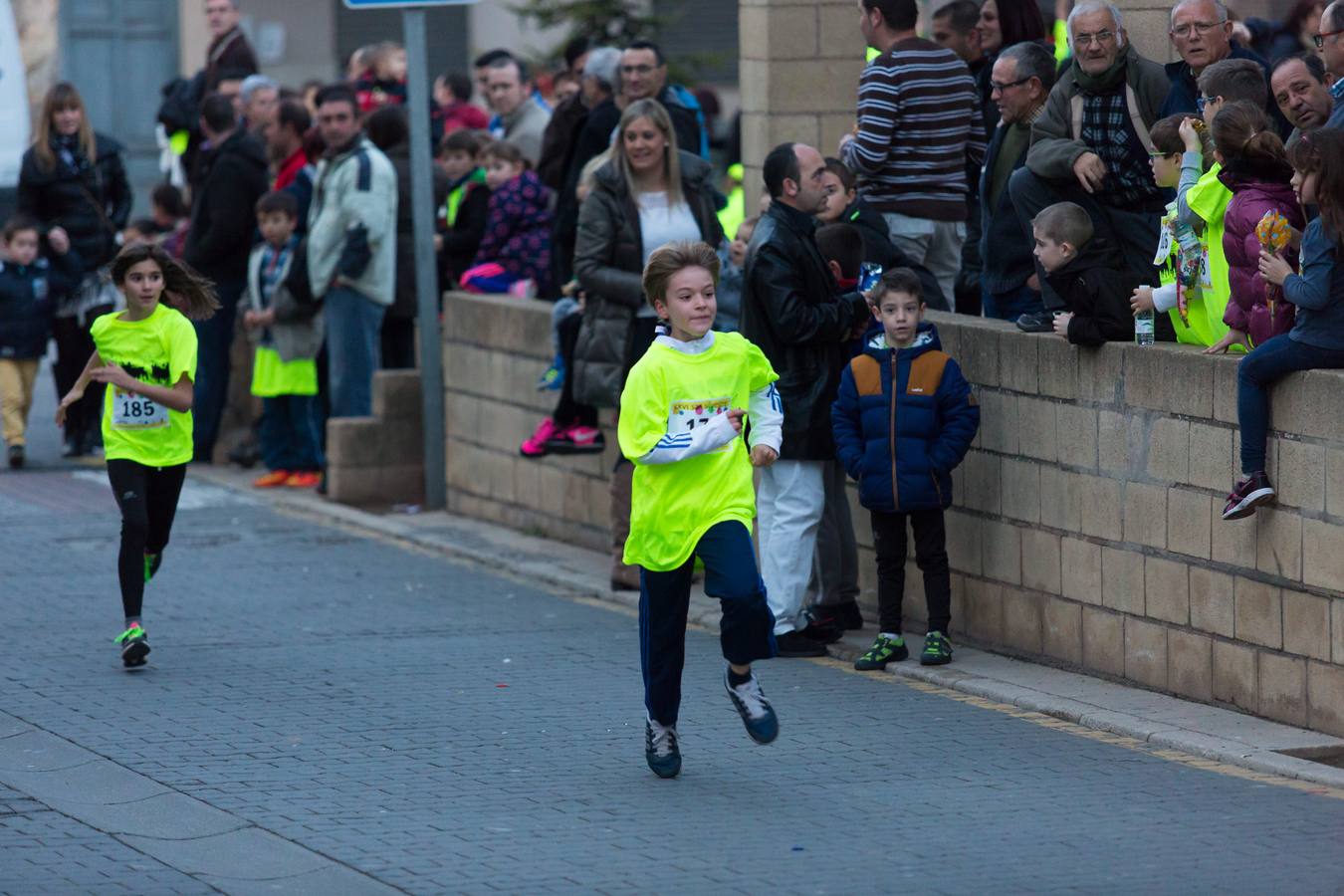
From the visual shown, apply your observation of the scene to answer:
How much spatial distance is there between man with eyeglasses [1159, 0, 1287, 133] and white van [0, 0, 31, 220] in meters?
12.6

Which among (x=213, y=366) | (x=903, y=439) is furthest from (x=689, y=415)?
(x=213, y=366)

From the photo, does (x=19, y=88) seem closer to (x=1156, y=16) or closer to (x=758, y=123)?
(x=758, y=123)

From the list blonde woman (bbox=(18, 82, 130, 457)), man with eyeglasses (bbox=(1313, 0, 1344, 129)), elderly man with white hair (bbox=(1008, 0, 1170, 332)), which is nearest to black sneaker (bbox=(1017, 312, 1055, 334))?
elderly man with white hair (bbox=(1008, 0, 1170, 332))

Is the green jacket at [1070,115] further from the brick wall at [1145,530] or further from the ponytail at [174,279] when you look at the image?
the ponytail at [174,279]

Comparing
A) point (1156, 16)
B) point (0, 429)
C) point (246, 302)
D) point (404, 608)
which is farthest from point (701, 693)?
point (0, 429)

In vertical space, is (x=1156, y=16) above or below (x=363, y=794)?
above

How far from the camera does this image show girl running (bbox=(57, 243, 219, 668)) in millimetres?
9594

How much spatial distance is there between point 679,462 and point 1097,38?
8.87ft

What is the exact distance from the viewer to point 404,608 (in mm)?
10742

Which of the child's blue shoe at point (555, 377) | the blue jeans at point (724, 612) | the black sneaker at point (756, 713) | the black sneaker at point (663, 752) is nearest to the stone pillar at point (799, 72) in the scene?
the child's blue shoe at point (555, 377)

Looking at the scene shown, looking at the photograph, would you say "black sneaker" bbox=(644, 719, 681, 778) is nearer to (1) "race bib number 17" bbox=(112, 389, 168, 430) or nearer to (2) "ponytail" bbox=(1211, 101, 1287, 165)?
(2) "ponytail" bbox=(1211, 101, 1287, 165)

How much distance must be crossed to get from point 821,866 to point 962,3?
5.63 meters

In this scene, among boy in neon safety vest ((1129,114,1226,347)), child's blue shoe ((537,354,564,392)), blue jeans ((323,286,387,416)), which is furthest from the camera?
blue jeans ((323,286,387,416))

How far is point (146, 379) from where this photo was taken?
973cm
